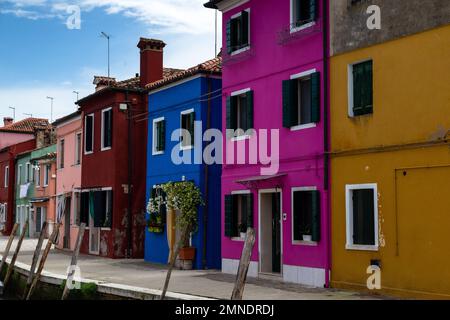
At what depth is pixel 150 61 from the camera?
24.9 metres

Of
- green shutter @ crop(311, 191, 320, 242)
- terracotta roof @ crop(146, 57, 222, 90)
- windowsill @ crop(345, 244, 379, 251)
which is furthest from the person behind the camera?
terracotta roof @ crop(146, 57, 222, 90)

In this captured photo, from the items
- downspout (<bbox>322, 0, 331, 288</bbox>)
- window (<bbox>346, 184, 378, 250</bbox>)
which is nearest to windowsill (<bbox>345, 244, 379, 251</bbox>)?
window (<bbox>346, 184, 378, 250</bbox>)

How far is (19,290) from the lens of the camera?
2038cm

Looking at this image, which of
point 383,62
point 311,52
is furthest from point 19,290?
point 383,62

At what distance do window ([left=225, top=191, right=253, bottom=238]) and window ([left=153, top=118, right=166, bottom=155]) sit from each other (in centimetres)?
434

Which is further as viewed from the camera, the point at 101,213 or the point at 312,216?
the point at 101,213

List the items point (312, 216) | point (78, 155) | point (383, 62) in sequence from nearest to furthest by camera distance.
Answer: point (383, 62)
point (312, 216)
point (78, 155)

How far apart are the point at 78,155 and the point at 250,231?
18561 mm

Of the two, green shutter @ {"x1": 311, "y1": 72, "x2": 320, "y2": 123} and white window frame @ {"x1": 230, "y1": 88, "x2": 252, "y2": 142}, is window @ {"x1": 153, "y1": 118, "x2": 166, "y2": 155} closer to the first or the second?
white window frame @ {"x1": 230, "y1": 88, "x2": 252, "y2": 142}

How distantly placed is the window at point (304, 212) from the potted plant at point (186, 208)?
444 cm

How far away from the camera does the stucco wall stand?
486 inches

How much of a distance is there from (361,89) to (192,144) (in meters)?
7.22

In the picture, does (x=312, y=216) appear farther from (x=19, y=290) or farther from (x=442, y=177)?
(x=19, y=290)

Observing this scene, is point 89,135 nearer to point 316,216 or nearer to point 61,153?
point 61,153
